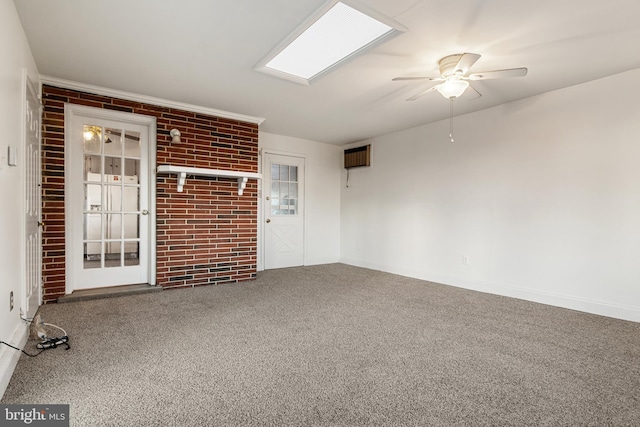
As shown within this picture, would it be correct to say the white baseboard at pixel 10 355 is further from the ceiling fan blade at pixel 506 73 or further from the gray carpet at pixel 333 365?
the ceiling fan blade at pixel 506 73

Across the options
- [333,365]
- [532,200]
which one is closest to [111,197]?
[333,365]

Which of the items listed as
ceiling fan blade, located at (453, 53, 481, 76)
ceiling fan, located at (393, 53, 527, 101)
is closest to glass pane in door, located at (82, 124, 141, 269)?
ceiling fan, located at (393, 53, 527, 101)

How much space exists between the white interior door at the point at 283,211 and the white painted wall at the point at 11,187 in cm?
339

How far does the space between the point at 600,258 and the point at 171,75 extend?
480 cm

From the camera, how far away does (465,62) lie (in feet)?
8.31

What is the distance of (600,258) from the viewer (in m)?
3.21

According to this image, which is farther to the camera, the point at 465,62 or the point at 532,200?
the point at 532,200

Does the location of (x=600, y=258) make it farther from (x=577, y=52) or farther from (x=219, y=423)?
(x=219, y=423)

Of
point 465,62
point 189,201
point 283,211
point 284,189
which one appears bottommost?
point 283,211

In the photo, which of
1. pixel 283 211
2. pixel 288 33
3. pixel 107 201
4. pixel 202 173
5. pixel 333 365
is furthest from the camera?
pixel 283 211

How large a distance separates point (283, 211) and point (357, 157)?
1742mm

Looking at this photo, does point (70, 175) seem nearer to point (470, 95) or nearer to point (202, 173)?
point (202, 173)

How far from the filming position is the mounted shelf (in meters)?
3.80

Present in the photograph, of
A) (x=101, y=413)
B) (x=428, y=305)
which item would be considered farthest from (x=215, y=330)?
(x=428, y=305)
